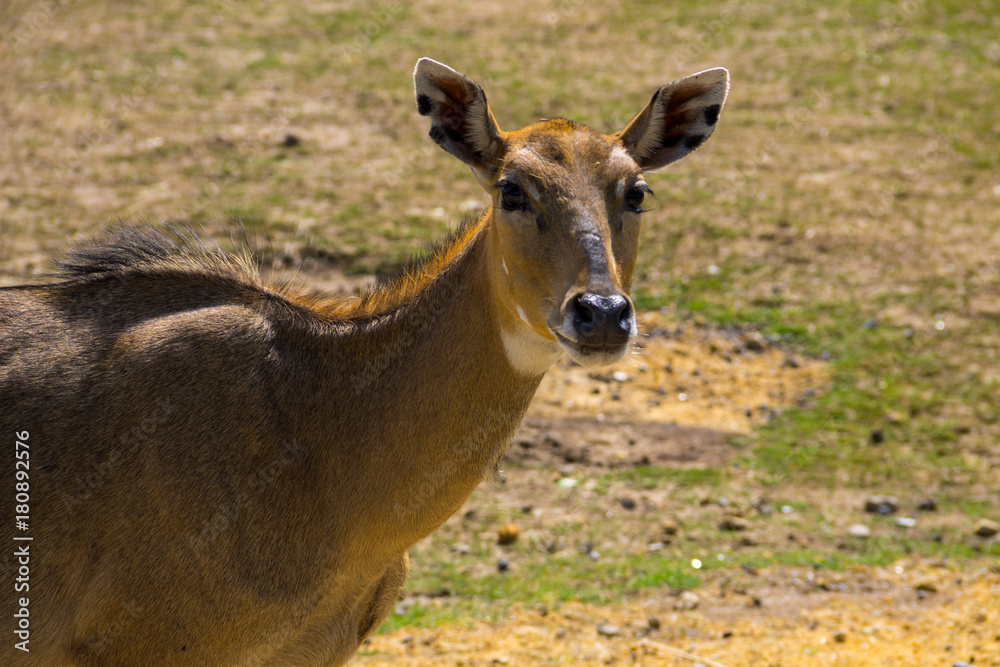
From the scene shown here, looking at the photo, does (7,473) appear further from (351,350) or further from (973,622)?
(973,622)

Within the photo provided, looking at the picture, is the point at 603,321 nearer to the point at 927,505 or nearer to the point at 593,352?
the point at 593,352

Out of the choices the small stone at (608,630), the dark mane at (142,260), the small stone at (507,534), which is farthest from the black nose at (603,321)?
the small stone at (507,534)

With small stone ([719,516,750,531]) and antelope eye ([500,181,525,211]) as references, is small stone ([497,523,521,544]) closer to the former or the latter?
small stone ([719,516,750,531])

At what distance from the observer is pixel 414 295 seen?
21.8ft

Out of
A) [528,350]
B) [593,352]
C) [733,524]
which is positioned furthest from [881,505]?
[593,352]

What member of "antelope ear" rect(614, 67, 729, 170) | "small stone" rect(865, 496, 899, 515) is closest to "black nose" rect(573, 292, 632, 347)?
"antelope ear" rect(614, 67, 729, 170)

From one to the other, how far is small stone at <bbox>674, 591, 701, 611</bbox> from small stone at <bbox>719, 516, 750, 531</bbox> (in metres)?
1.22

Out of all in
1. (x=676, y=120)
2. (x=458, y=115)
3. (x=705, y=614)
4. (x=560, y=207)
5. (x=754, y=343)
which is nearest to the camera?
(x=560, y=207)

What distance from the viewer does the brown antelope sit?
18.8 ft

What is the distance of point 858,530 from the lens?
10477 millimetres

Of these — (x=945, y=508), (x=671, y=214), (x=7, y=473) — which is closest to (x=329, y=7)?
(x=671, y=214)

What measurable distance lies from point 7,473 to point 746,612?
6426 mm

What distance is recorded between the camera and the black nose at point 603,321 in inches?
212

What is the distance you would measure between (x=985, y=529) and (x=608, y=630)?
436 centimetres
